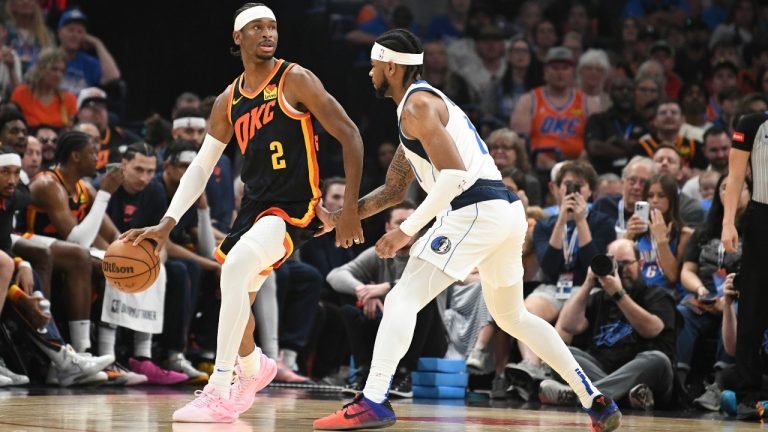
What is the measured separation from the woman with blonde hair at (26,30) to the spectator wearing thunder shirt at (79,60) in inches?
8.6

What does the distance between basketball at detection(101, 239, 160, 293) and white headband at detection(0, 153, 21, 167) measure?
2.63m

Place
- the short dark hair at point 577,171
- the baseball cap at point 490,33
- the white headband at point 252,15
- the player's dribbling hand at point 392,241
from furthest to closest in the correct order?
the baseball cap at point 490,33 < the short dark hair at point 577,171 < the white headband at point 252,15 < the player's dribbling hand at point 392,241

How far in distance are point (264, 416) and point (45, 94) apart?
5.61 m

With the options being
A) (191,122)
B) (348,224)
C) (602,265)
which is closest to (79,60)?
(191,122)

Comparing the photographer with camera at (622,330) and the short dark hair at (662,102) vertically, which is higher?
the short dark hair at (662,102)

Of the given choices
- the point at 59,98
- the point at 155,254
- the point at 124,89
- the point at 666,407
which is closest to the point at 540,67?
the point at 124,89

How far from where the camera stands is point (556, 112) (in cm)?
1208

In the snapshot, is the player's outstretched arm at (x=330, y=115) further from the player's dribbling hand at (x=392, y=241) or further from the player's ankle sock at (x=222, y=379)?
the player's ankle sock at (x=222, y=379)

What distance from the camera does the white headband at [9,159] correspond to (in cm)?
812

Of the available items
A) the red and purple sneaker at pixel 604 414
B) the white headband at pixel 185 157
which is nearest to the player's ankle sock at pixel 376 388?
the red and purple sneaker at pixel 604 414

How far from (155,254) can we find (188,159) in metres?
3.35

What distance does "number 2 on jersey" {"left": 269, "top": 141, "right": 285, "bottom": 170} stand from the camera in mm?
5809

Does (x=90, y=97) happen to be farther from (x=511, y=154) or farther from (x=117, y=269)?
(x=117, y=269)

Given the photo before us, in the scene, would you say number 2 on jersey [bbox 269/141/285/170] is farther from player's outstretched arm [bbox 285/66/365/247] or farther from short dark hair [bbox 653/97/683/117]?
short dark hair [bbox 653/97/683/117]
